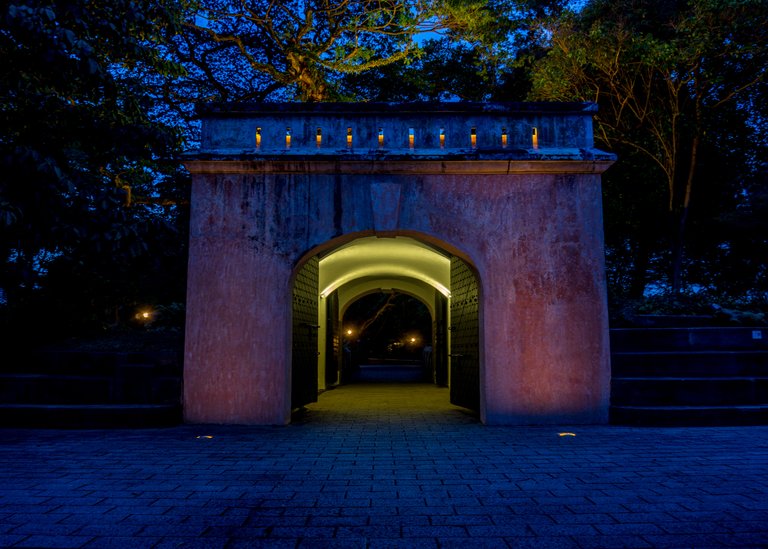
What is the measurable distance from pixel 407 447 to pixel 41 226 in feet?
17.4

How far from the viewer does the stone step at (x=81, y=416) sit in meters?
7.40

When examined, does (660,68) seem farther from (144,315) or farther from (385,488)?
(144,315)

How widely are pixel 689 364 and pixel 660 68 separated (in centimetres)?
824

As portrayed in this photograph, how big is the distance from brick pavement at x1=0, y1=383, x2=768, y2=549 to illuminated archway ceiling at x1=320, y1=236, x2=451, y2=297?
479cm

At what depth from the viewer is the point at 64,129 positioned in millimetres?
8164

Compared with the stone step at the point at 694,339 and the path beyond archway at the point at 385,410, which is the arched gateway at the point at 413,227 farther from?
the stone step at the point at 694,339

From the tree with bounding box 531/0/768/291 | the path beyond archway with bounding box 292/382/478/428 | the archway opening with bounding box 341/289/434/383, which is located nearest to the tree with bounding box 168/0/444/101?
the tree with bounding box 531/0/768/291

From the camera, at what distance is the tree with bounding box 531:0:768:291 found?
12727 millimetres

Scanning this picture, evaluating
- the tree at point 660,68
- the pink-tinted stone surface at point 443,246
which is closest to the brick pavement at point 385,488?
the pink-tinted stone surface at point 443,246

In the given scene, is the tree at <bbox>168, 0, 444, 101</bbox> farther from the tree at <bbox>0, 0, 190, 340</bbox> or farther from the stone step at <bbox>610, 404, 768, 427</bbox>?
the stone step at <bbox>610, 404, 768, 427</bbox>

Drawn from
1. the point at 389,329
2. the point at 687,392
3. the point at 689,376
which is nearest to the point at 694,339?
the point at 689,376

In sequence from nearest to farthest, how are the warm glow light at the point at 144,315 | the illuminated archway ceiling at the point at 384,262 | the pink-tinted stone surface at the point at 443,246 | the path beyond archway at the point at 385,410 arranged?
the pink-tinted stone surface at the point at 443,246 → the path beyond archway at the point at 385,410 → the illuminated archway ceiling at the point at 384,262 → the warm glow light at the point at 144,315

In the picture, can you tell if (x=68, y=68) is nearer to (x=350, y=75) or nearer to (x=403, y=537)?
(x=403, y=537)

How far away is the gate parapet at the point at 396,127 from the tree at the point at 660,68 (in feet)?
21.0
